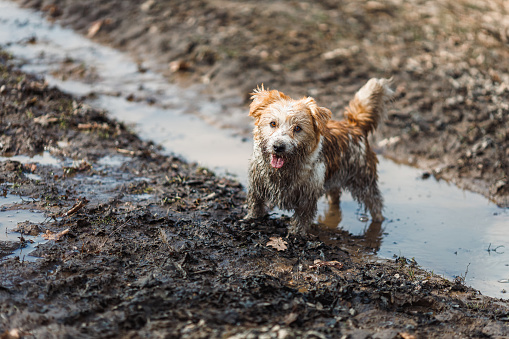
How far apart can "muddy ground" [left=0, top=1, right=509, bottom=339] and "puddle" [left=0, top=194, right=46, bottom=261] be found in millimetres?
143

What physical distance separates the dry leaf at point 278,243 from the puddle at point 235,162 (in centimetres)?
150

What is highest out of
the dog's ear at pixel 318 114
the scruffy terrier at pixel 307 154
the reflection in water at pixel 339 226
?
the dog's ear at pixel 318 114

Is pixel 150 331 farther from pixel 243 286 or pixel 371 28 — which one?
pixel 371 28

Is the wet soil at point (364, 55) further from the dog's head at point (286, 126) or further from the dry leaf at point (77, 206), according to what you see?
the dry leaf at point (77, 206)

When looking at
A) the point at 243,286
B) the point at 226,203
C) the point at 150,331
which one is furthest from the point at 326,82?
the point at 150,331

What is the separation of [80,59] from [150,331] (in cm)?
1091

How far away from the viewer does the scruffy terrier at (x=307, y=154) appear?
6086mm

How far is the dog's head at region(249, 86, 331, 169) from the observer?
593 cm

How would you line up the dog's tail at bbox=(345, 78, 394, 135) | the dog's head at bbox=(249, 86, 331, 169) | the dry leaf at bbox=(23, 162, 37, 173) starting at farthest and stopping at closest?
the dry leaf at bbox=(23, 162, 37, 173), the dog's tail at bbox=(345, 78, 394, 135), the dog's head at bbox=(249, 86, 331, 169)

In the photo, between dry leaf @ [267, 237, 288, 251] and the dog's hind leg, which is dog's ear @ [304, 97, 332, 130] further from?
the dog's hind leg

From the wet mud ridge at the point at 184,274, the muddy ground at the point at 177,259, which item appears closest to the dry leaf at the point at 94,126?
the muddy ground at the point at 177,259

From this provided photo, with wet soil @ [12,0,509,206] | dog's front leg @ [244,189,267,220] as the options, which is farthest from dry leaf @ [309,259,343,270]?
wet soil @ [12,0,509,206]

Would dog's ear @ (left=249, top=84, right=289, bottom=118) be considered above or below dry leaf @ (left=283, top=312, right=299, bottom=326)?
above

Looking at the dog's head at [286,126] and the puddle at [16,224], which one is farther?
the dog's head at [286,126]
